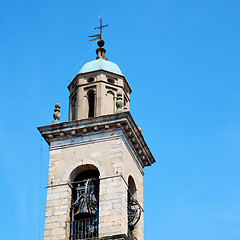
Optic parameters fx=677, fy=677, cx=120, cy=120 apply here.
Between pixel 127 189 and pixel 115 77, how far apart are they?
200 inches

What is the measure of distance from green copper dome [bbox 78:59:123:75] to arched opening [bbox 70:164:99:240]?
453cm

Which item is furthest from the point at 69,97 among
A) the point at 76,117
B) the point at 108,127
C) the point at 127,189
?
the point at 127,189

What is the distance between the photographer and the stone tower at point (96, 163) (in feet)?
77.8

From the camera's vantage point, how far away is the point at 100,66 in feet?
90.5

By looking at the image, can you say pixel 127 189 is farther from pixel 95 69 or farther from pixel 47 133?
pixel 95 69

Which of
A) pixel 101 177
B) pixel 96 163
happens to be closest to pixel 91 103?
pixel 96 163

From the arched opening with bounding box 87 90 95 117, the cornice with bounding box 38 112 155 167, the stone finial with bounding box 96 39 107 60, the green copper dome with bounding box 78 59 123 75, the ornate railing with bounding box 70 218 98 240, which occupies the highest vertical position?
the stone finial with bounding box 96 39 107 60

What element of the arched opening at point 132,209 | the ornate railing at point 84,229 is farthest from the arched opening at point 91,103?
the ornate railing at point 84,229

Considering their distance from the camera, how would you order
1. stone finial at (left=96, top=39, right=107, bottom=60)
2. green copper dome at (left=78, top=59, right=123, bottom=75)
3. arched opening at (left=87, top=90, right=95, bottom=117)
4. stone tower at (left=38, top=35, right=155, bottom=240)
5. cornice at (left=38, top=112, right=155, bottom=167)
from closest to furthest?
stone tower at (left=38, top=35, right=155, bottom=240), cornice at (left=38, top=112, right=155, bottom=167), arched opening at (left=87, top=90, right=95, bottom=117), green copper dome at (left=78, top=59, right=123, bottom=75), stone finial at (left=96, top=39, right=107, bottom=60)

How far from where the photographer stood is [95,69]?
27.5m

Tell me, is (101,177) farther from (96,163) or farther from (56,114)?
(56,114)

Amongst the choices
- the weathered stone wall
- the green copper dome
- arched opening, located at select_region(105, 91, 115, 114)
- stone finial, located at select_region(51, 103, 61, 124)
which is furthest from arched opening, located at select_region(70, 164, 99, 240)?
the green copper dome

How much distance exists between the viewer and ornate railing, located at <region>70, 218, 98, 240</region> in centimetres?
2370

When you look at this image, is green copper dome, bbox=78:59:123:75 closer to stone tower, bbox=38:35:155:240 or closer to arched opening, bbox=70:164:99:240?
stone tower, bbox=38:35:155:240
